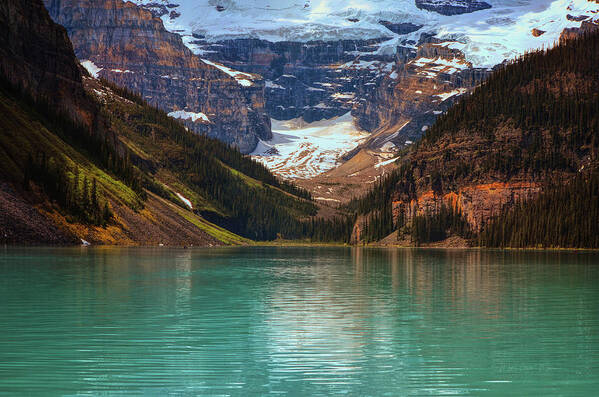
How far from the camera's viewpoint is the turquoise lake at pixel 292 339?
29.2 m

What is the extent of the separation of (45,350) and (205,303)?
880 inches

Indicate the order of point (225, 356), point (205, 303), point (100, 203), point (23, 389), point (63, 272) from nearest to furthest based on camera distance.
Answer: point (23, 389), point (225, 356), point (205, 303), point (63, 272), point (100, 203)

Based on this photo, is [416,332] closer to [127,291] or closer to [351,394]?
[351,394]

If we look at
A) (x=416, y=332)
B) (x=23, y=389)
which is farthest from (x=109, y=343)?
(x=416, y=332)

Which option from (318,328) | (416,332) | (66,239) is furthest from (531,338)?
(66,239)

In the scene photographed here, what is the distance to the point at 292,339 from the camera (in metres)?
39.7

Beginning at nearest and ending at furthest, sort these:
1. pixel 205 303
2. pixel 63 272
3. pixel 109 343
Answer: pixel 109 343, pixel 205 303, pixel 63 272

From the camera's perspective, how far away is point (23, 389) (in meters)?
27.4

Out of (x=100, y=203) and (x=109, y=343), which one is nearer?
(x=109, y=343)

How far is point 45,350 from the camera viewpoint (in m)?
34.5

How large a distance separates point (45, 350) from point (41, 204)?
122529mm

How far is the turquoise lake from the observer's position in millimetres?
29172

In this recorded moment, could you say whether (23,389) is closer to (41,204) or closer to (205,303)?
(205,303)

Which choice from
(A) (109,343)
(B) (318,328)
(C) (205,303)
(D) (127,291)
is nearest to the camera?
(A) (109,343)
